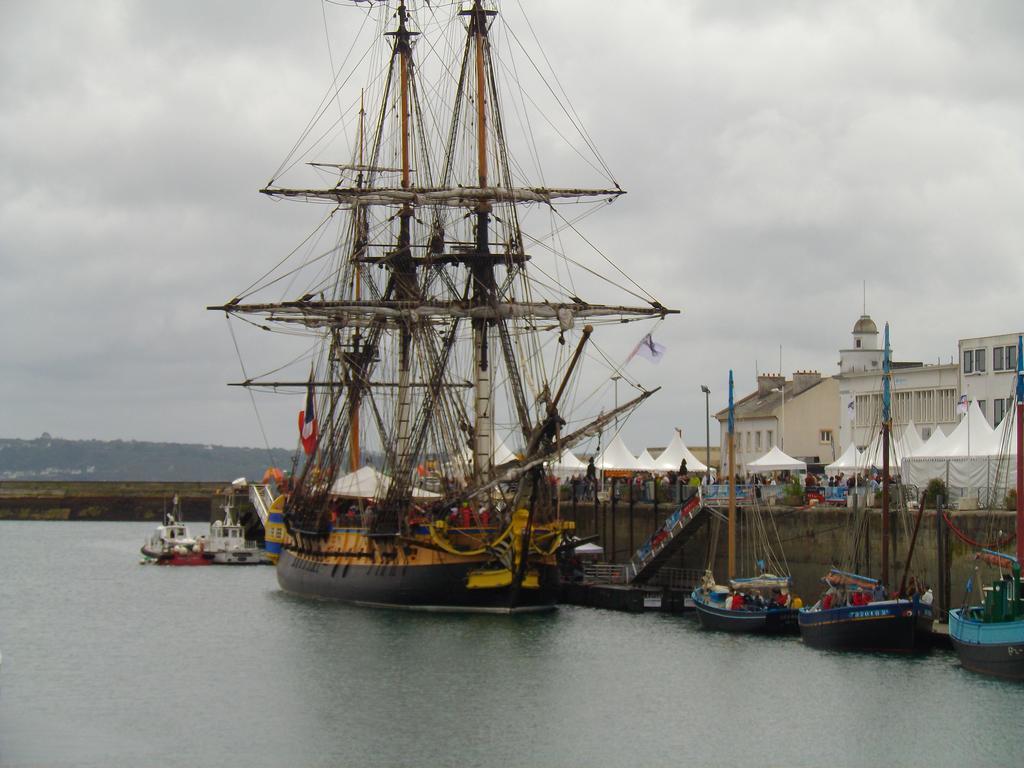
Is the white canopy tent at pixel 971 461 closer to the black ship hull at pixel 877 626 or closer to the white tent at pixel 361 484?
the black ship hull at pixel 877 626

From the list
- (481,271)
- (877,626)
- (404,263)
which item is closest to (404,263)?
(404,263)

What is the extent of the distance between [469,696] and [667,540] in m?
21.7

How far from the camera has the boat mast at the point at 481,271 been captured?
68.6 metres

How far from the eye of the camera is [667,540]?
62094mm

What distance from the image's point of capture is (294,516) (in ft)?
237

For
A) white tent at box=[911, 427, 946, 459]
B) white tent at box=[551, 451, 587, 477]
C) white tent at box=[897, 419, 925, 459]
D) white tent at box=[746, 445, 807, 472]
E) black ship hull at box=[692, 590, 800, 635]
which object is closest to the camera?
black ship hull at box=[692, 590, 800, 635]

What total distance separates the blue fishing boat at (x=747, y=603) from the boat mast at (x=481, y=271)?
15.3 metres

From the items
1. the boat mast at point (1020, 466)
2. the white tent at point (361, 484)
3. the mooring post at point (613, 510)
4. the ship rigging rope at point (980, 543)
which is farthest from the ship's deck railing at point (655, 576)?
the boat mast at point (1020, 466)

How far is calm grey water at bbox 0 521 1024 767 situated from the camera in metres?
35.0

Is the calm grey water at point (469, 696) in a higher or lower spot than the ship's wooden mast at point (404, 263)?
lower

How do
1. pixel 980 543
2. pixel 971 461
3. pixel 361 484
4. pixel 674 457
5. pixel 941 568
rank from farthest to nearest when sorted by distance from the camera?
pixel 674 457
pixel 361 484
pixel 971 461
pixel 941 568
pixel 980 543

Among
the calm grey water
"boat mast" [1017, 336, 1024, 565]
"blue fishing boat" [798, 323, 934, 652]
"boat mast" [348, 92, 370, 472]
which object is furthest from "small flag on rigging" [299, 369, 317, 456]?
"boat mast" [1017, 336, 1024, 565]

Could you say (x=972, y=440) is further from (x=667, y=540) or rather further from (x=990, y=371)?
(x=990, y=371)

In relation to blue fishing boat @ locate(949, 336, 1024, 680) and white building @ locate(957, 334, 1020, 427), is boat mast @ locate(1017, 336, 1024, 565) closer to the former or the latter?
blue fishing boat @ locate(949, 336, 1024, 680)
